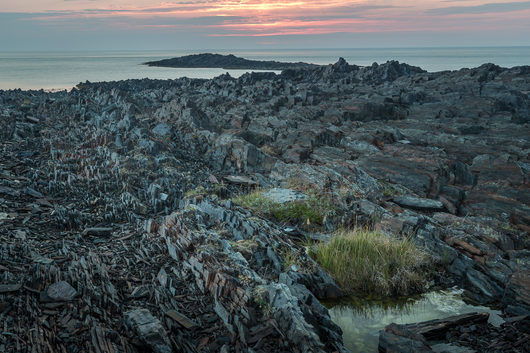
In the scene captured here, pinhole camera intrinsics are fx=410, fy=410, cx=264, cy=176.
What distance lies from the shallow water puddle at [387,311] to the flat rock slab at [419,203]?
5399 mm

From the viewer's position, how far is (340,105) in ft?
93.1

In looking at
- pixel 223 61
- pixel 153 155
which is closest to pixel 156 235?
pixel 153 155

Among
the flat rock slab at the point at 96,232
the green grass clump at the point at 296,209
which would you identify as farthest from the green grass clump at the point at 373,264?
the flat rock slab at the point at 96,232

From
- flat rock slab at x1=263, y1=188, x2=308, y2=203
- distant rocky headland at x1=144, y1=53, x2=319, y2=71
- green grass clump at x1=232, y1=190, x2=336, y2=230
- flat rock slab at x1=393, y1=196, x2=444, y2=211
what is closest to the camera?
green grass clump at x1=232, y1=190, x2=336, y2=230

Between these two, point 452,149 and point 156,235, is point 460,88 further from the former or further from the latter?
point 156,235

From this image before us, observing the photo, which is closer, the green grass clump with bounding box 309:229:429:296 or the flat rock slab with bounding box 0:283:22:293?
the flat rock slab with bounding box 0:283:22:293

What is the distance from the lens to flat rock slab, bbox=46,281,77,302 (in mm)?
5852

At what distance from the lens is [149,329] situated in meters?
5.35

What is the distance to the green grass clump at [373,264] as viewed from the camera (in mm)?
8281

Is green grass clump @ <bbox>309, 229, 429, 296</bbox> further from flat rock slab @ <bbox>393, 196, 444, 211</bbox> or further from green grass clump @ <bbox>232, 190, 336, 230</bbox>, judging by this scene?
flat rock slab @ <bbox>393, 196, 444, 211</bbox>

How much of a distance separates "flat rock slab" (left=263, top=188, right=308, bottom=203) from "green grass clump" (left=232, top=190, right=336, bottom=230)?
0.57 feet

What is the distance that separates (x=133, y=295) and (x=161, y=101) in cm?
2727

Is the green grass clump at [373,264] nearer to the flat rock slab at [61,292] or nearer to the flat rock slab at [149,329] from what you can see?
the flat rock slab at [149,329]

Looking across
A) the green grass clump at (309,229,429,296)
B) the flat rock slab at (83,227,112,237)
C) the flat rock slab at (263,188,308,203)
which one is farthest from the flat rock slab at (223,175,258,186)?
the flat rock slab at (83,227,112,237)
